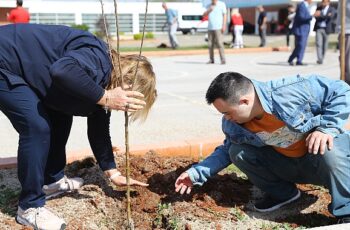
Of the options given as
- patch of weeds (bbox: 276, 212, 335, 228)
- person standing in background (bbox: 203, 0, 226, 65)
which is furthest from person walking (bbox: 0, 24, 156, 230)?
person standing in background (bbox: 203, 0, 226, 65)

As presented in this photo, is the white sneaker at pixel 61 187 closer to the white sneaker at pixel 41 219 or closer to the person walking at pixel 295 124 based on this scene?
the white sneaker at pixel 41 219

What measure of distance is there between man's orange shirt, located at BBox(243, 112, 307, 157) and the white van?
40.6 meters

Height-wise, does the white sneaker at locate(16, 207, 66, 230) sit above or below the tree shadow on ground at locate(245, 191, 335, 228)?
above

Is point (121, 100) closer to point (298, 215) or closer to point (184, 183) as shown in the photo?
point (184, 183)

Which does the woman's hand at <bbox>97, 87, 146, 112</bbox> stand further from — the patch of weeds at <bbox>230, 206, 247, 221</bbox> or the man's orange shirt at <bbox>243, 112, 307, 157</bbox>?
the patch of weeds at <bbox>230, 206, 247, 221</bbox>

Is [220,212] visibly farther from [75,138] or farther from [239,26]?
[239,26]

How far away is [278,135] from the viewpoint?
9.71 feet

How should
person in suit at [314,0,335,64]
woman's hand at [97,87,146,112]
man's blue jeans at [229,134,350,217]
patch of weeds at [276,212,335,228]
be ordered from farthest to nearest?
person in suit at [314,0,335,64] → patch of weeds at [276,212,335,228] → man's blue jeans at [229,134,350,217] → woman's hand at [97,87,146,112]

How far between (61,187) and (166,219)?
81 cm

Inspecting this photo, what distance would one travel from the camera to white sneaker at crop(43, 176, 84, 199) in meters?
3.48

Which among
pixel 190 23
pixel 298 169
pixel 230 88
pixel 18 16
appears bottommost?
pixel 298 169

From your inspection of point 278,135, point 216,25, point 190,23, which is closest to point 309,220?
point 278,135

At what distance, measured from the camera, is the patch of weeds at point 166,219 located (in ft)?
10.1

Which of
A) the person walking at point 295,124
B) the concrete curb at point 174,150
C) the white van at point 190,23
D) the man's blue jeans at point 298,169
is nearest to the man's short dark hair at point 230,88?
the person walking at point 295,124
